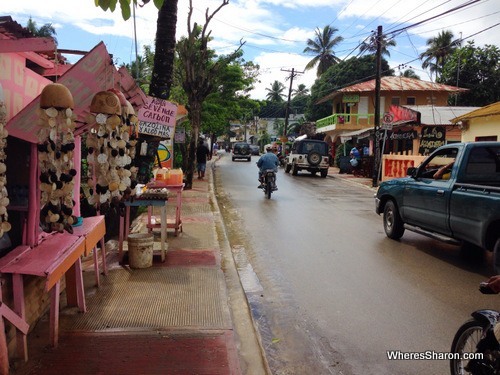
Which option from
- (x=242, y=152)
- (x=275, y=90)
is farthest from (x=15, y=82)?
(x=275, y=90)

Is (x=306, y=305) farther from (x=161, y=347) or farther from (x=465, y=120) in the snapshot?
(x=465, y=120)

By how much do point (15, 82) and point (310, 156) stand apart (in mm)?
22286

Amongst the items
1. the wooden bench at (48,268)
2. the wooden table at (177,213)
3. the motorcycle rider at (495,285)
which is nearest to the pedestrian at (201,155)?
the wooden table at (177,213)

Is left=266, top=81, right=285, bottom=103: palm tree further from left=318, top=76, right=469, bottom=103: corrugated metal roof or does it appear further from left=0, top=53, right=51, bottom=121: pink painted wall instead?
left=0, top=53, right=51, bottom=121: pink painted wall

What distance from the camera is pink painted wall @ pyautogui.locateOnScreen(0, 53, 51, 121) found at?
406cm

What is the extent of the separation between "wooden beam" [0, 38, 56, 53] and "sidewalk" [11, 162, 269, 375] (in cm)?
240

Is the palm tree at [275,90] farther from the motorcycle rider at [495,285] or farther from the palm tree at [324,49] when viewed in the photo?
the motorcycle rider at [495,285]

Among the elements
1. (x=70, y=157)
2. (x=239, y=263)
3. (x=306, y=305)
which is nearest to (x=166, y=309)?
(x=306, y=305)

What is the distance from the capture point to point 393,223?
8.94 meters

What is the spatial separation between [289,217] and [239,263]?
441 cm

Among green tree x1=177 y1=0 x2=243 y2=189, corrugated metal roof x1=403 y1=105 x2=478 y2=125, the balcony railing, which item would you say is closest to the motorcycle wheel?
green tree x1=177 y1=0 x2=243 y2=189

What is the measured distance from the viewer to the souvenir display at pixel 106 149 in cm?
385

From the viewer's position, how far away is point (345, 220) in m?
11.3

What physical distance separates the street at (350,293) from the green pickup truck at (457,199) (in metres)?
0.51
